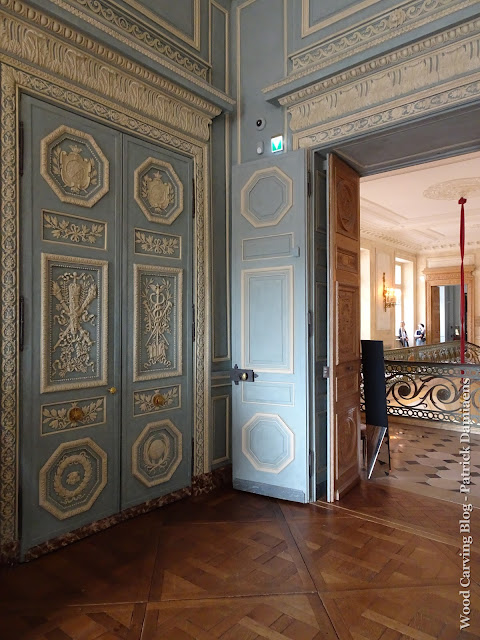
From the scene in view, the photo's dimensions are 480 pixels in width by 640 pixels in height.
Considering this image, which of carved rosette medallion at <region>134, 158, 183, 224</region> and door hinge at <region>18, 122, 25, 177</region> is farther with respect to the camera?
carved rosette medallion at <region>134, 158, 183, 224</region>

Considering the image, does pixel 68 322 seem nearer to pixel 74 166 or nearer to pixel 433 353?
pixel 74 166

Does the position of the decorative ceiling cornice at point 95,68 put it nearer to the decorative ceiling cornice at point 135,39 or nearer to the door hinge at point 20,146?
the decorative ceiling cornice at point 135,39

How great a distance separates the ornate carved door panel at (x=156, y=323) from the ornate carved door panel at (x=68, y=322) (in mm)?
113

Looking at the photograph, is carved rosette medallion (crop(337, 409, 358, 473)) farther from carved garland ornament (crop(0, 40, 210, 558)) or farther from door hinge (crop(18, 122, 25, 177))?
door hinge (crop(18, 122, 25, 177))

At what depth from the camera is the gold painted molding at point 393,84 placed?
2705mm

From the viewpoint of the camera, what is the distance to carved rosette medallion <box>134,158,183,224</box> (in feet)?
10.4

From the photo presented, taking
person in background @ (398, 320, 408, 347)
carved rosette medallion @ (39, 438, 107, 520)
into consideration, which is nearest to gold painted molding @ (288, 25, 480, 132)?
carved rosette medallion @ (39, 438, 107, 520)

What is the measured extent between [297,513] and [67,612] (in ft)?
5.36

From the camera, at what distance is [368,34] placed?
10.1 ft

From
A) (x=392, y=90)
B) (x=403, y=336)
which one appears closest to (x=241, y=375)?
(x=392, y=90)

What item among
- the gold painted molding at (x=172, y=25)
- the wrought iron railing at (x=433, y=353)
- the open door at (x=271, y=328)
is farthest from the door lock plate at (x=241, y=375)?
the wrought iron railing at (x=433, y=353)

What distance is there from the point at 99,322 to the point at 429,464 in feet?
11.0

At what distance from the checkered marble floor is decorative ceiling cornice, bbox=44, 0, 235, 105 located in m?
3.53

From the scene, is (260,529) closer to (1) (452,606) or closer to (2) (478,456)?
(1) (452,606)
